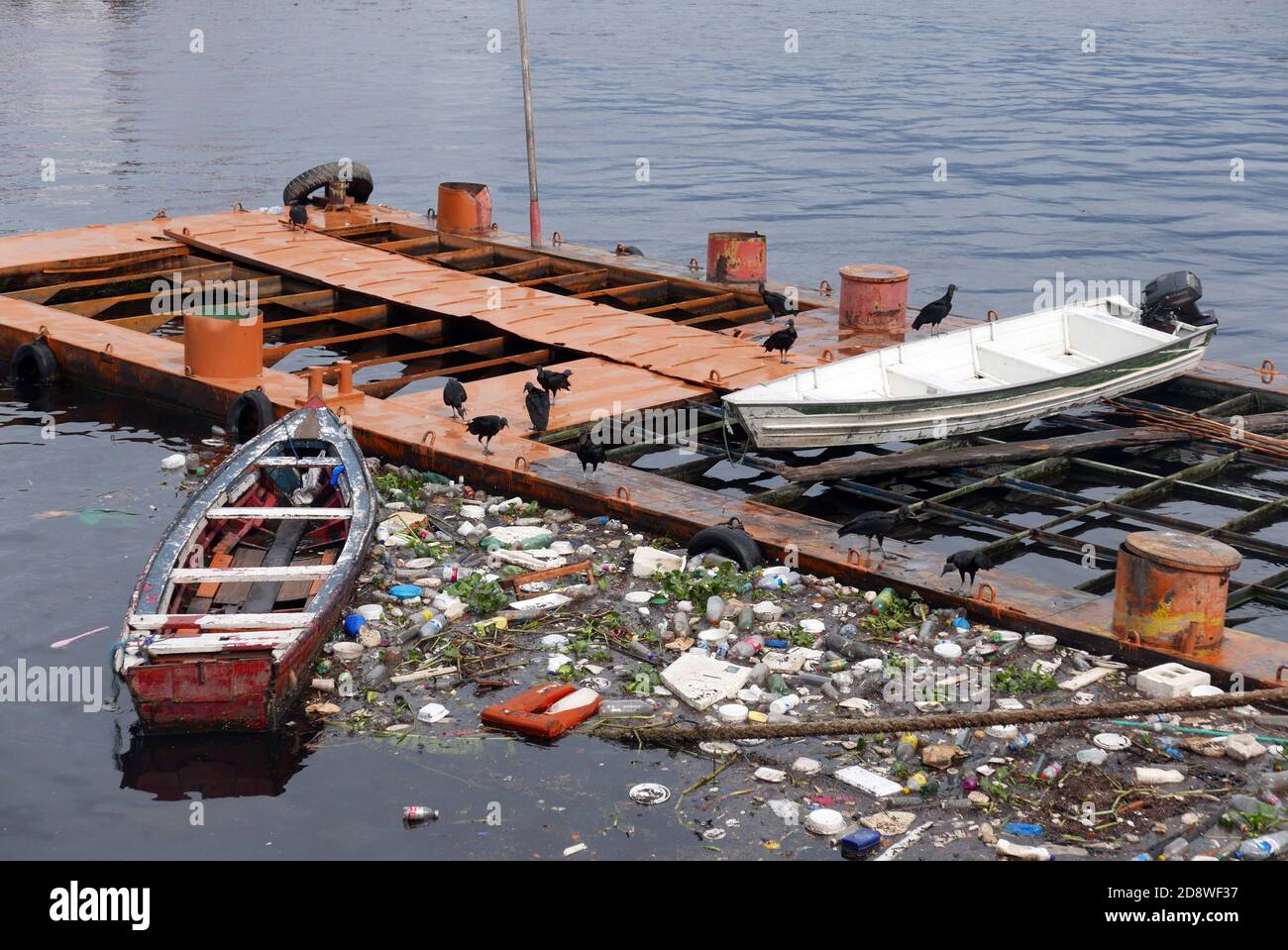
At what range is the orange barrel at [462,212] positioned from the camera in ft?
79.7

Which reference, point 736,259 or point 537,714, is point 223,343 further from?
point 537,714

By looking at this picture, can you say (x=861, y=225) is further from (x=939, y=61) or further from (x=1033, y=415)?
(x=939, y=61)

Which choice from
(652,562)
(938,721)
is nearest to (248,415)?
(652,562)

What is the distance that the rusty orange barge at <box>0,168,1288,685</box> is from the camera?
13070mm

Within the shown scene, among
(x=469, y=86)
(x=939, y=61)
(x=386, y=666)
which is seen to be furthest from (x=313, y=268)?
(x=939, y=61)

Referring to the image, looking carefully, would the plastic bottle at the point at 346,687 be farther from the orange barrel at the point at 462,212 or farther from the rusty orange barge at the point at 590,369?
the orange barrel at the point at 462,212

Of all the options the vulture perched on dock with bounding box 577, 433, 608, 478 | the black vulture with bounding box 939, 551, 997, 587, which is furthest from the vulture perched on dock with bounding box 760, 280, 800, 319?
the black vulture with bounding box 939, 551, 997, 587

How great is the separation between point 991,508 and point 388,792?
8.27 m

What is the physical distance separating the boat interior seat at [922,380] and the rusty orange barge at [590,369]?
809 millimetres

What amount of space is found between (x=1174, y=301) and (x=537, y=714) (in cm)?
1142

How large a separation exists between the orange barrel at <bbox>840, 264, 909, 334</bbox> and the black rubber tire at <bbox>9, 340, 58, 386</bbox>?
983 cm

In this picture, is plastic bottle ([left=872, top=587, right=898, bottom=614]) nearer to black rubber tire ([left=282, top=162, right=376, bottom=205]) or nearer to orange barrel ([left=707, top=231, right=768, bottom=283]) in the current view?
orange barrel ([left=707, top=231, right=768, bottom=283])

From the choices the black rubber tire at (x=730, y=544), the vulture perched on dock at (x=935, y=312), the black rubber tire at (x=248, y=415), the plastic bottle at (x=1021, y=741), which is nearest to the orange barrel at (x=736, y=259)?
the vulture perched on dock at (x=935, y=312)

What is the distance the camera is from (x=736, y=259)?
21.5 metres
